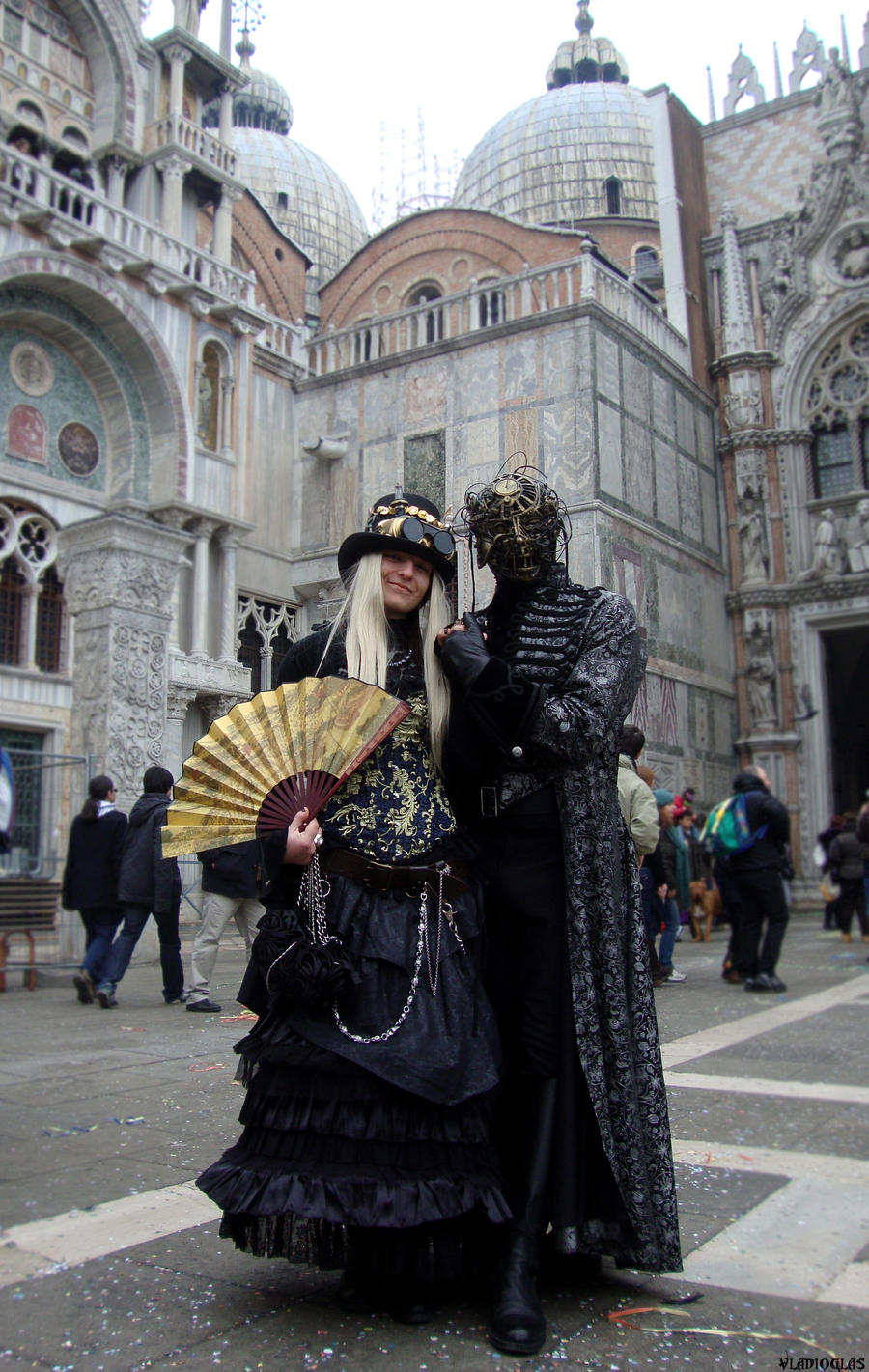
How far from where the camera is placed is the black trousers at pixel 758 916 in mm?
8211

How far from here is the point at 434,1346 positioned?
7.18 ft

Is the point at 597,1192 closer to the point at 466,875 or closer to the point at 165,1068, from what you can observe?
the point at 466,875

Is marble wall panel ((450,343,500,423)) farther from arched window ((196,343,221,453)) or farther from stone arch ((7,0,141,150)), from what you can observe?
stone arch ((7,0,141,150))

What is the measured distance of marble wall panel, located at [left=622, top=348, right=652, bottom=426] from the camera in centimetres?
1862

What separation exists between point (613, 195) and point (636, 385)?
20.2m

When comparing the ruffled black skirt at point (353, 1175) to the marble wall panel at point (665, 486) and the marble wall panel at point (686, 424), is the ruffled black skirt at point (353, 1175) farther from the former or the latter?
the marble wall panel at point (686, 424)

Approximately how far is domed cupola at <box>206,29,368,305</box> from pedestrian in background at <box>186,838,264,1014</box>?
126 ft

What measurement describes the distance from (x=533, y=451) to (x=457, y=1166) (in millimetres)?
16065

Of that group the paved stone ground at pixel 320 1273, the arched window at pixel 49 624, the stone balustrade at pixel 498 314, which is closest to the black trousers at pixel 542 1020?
the paved stone ground at pixel 320 1273

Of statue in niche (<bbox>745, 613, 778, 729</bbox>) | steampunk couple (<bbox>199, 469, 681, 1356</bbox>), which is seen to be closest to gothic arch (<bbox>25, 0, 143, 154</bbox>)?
statue in niche (<bbox>745, 613, 778, 729</bbox>)

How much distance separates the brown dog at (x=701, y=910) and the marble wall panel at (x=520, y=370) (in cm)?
828

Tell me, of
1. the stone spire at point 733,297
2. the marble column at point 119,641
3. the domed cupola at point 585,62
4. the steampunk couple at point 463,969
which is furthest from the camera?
the domed cupola at point 585,62

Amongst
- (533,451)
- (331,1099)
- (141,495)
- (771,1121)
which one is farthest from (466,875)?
(141,495)

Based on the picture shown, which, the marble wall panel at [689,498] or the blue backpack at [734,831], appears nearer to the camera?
the blue backpack at [734,831]
